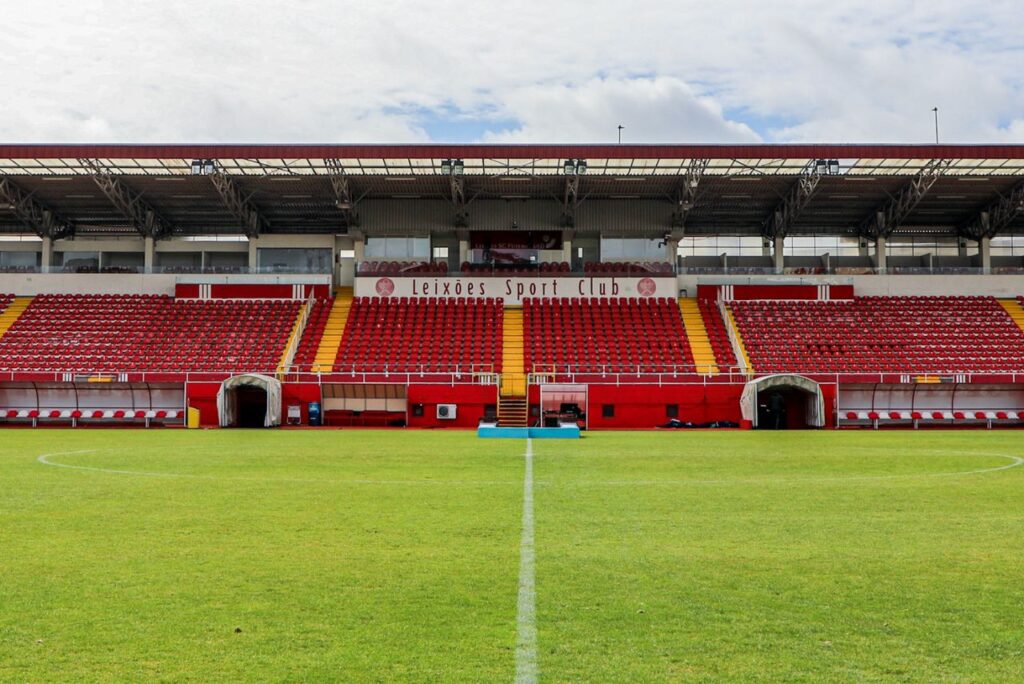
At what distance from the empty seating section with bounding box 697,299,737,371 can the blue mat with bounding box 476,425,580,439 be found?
14.4 m

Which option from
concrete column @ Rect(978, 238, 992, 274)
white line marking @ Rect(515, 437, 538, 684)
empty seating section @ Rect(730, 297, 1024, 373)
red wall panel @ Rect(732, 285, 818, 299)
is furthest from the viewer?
concrete column @ Rect(978, 238, 992, 274)

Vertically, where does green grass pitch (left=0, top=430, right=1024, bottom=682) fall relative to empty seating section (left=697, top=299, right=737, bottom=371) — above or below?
below

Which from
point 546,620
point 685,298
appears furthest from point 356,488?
point 685,298

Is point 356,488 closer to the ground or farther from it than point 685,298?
closer to the ground

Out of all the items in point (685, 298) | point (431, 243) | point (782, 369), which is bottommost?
point (782, 369)

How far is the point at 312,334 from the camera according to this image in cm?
4769

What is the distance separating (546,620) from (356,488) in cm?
861

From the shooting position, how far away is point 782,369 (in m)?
42.4

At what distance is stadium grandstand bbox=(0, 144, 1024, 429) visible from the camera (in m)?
40.1

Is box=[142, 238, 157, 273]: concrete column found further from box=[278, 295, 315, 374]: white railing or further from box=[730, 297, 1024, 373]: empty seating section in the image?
box=[730, 297, 1024, 373]: empty seating section

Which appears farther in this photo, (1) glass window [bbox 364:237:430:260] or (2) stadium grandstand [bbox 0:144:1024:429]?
(1) glass window [bbox 364:237:430:260]

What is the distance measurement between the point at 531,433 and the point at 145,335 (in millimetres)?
24812

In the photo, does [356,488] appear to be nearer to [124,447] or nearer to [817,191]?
[124,447]

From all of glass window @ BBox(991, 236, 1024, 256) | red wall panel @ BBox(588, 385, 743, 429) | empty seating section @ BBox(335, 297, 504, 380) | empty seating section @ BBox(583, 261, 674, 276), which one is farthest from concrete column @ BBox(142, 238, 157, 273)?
glass window @ BBox(991, 236, 1024, 256)
